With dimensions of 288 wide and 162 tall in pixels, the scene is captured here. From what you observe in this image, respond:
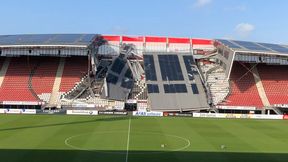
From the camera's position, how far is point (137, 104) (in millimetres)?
70750

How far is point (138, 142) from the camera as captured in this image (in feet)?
118

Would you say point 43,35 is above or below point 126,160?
above

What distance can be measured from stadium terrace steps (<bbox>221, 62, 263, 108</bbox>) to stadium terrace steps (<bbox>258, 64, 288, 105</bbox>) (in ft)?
6.79

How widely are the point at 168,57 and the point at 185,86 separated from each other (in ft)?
33.5

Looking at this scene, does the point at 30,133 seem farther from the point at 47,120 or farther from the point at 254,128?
the point at 254,128

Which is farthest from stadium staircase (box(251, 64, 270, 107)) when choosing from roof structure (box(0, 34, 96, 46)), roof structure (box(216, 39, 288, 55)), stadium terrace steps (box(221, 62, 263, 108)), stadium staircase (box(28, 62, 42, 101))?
stadium staircase (box(28, 62, 42, 101))

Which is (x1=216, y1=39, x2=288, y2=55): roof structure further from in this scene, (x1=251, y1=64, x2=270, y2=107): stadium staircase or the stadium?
(x1=251, y1=64, x2=270, y2=107): stadium staircase

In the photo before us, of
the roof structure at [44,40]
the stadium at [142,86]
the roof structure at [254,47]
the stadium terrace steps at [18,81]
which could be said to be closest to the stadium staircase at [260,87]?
the stadium at [142,86]

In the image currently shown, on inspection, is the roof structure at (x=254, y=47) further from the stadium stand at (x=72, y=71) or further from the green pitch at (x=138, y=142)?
the stadium stand at (x=72, y=71)

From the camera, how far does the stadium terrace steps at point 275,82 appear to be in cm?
7306

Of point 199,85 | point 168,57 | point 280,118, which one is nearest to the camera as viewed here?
point 280,118

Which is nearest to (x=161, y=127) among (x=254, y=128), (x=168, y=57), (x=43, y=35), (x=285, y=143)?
(x=254, y=128)

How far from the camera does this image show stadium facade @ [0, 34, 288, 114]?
6988 centimetres

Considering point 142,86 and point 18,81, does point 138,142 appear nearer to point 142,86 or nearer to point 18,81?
point 142,86
